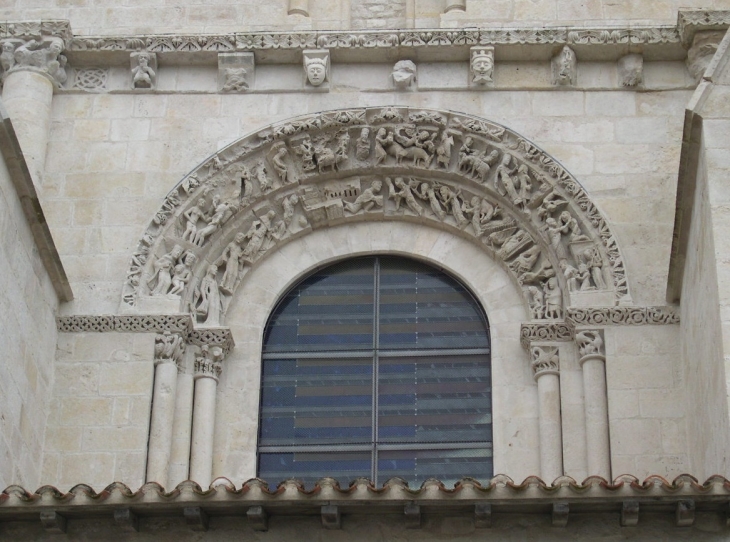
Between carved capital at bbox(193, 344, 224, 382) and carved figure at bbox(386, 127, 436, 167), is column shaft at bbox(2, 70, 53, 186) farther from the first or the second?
carved figure at bbox(386, 127, 436, 167)

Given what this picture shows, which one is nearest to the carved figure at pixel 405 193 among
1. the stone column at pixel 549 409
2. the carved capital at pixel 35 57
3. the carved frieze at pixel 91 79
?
the stone column at pixel 549 409

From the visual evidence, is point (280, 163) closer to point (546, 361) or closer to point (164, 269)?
point (164, 269)

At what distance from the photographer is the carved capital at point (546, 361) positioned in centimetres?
1530

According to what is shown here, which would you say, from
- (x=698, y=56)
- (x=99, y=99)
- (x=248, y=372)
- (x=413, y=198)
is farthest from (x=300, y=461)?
(x=698, y=56)

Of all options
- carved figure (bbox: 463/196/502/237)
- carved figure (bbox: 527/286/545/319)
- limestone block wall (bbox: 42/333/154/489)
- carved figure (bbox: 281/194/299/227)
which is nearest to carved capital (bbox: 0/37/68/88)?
carved figure (bbox: 281/194/299/227)

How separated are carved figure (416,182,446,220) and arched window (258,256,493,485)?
0.48 m

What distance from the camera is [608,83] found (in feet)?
54.6

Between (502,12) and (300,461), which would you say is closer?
(300,461)

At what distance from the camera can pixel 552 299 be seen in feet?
51.5

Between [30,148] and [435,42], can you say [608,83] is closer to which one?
[435,42]

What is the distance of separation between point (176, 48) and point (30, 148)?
5.34ft

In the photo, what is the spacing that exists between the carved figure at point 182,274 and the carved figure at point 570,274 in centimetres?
310

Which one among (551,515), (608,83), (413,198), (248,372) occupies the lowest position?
(551,515)

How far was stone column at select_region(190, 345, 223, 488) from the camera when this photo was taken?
15.0m
